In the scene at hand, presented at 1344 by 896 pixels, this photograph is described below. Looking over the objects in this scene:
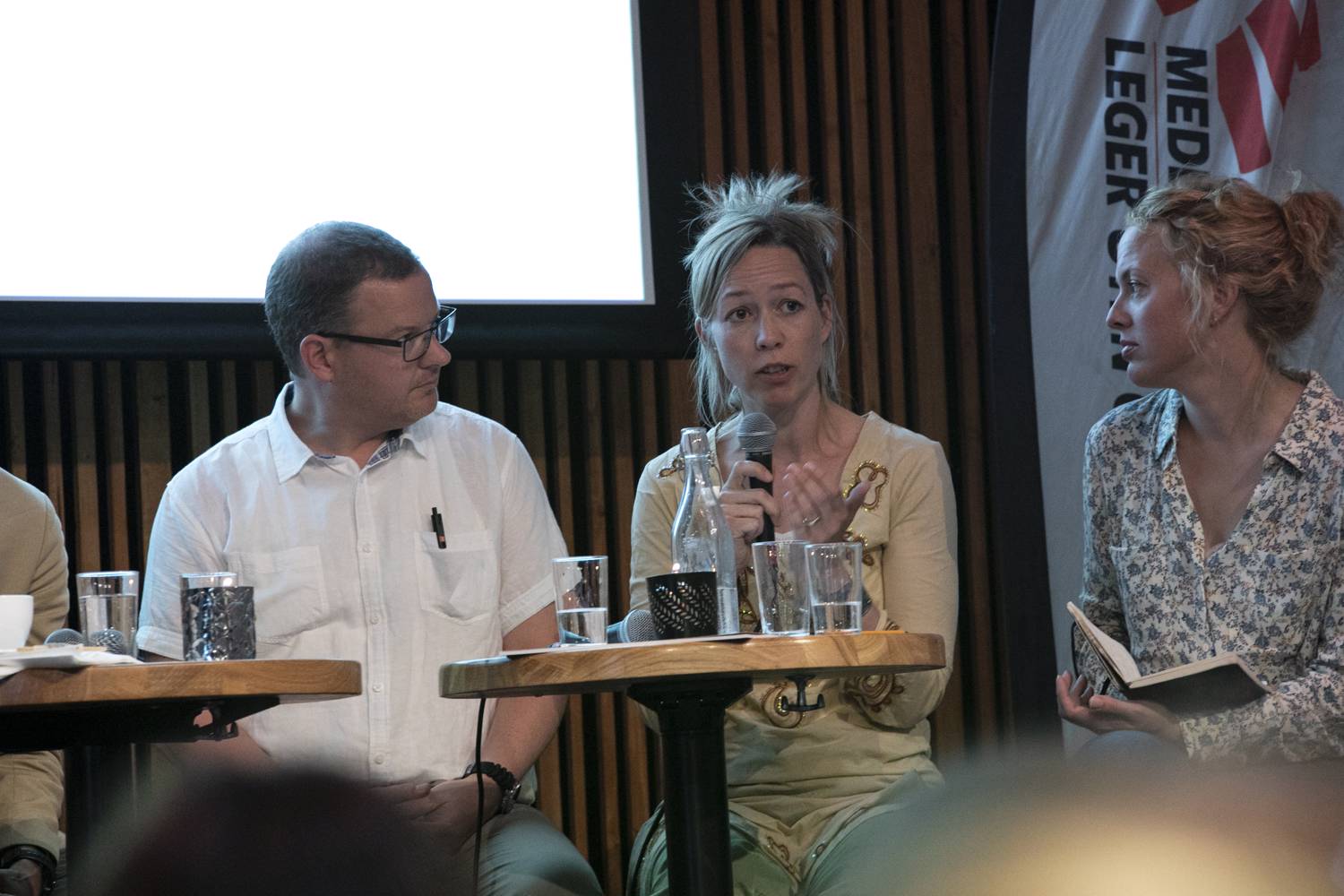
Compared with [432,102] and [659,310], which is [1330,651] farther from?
[432,102]

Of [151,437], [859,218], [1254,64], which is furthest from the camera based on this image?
[859,218]

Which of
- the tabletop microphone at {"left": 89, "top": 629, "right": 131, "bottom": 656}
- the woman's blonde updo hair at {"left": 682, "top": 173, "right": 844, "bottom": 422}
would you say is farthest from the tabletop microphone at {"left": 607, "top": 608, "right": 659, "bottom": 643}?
the woman's blonde updo hair at {"left": 682, "top": 173, "right": 844, "bottom": 422}

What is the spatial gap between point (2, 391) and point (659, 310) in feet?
5.14

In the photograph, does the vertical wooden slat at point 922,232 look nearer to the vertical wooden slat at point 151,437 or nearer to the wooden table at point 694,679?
the vertical wooden slat at point 151,437

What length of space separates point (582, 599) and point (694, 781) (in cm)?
31

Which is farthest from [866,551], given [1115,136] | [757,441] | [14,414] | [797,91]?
[14,414]

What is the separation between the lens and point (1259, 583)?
2.68 meters

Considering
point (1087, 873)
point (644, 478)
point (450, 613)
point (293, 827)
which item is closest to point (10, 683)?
point (450, 613)

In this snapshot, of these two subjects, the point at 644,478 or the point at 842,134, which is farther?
the point at 842,134

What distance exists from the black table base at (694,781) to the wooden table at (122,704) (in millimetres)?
442

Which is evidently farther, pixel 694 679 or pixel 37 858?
pixel 37 858

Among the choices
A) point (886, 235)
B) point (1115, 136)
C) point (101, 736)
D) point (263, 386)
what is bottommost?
point (101, 736)

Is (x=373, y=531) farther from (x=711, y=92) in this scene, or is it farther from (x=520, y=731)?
(x=711, y=92)

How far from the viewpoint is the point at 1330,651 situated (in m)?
2.57
